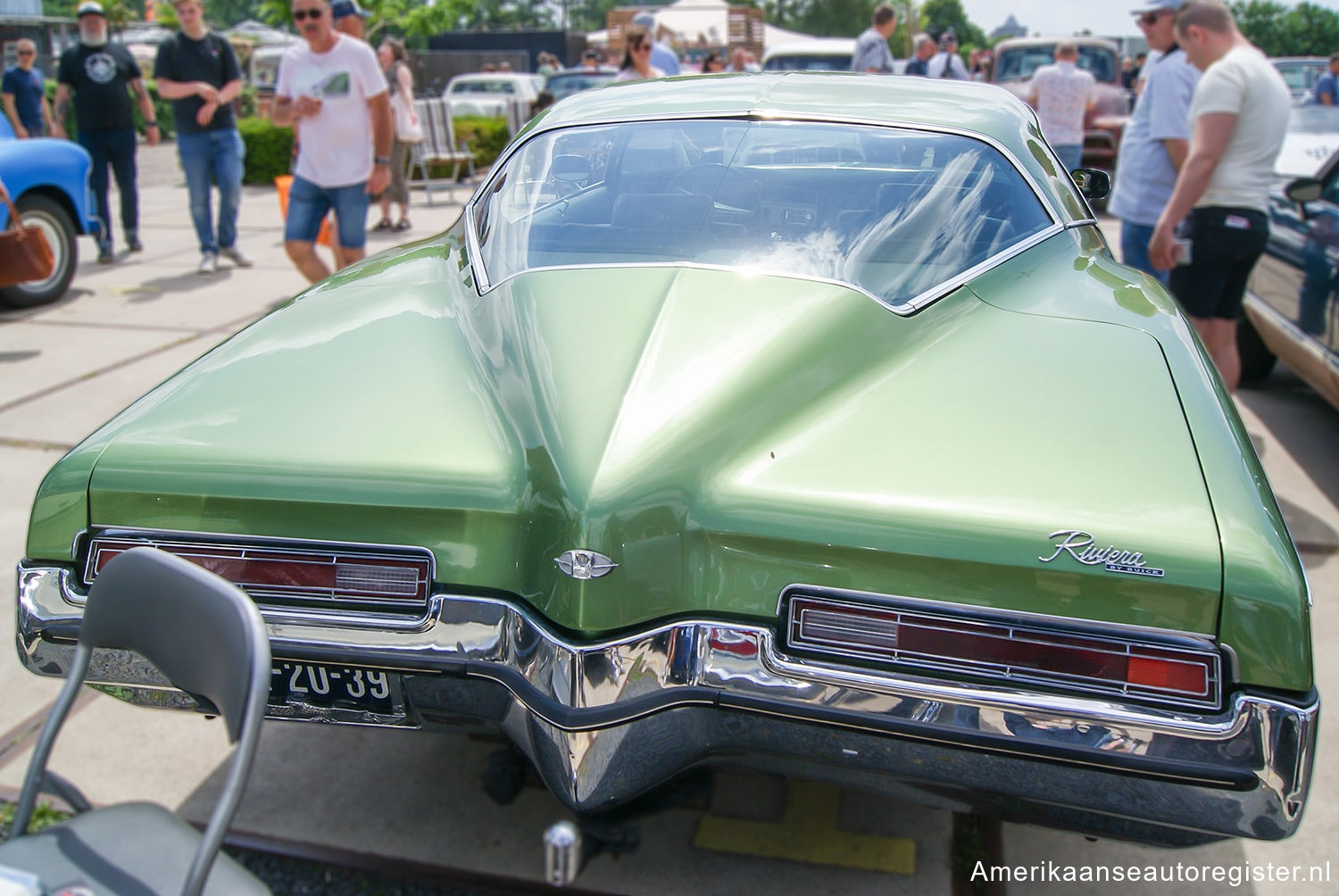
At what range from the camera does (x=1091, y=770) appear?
171cm

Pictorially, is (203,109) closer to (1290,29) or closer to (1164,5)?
(1164,5)

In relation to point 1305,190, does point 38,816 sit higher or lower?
lower

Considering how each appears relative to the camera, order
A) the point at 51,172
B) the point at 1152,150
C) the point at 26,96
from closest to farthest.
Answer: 1. the point at 1152,150
2. the point at 51,172
3. the point at 26,96

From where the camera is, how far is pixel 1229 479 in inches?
71.8

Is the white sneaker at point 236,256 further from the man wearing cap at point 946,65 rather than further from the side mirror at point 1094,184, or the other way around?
the side mirror at point 1094,184

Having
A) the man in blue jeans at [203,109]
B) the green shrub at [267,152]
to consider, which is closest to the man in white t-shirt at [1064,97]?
the man in blue jeans at [203,109]

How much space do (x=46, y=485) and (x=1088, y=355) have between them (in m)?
2.12

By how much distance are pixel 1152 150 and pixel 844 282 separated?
3.30 m

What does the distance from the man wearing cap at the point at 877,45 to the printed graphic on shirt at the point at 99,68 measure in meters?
6.26

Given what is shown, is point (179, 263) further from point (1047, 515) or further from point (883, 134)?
point (1047, 515)

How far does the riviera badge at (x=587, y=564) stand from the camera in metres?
1.74

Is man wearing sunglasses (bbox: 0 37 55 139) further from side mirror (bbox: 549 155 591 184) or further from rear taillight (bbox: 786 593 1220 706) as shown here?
rear taillight (bbox: 786 593 1220 706)

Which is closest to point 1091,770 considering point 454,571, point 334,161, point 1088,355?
point 1088,355

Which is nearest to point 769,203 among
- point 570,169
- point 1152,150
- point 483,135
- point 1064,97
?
point 570,169
